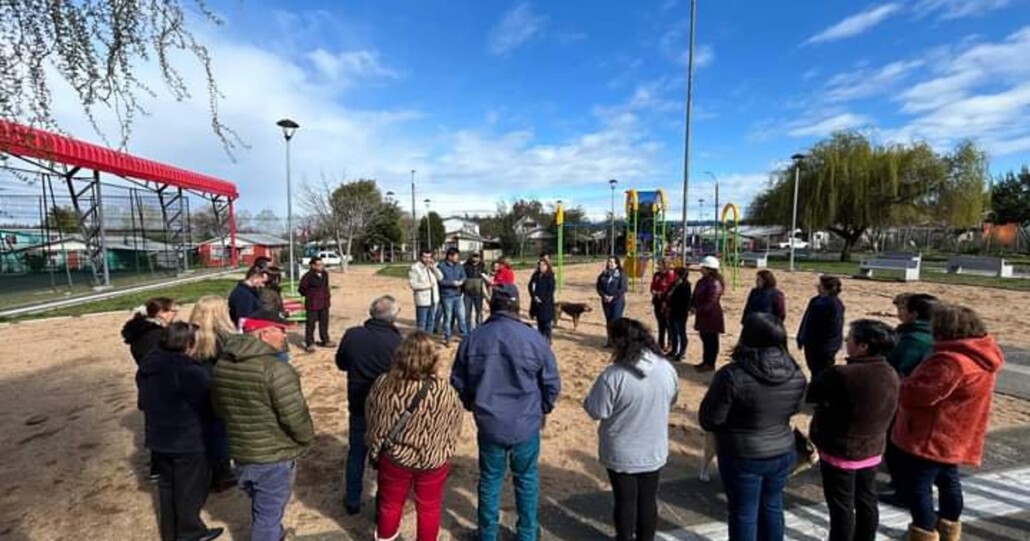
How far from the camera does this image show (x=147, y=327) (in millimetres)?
3928

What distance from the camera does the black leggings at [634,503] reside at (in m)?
2.69

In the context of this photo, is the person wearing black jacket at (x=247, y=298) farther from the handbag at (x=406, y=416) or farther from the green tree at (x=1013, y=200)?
the green tree at (x=1013, y=200)

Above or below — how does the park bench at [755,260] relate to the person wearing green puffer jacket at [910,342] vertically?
below

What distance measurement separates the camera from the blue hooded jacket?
272 centimetres

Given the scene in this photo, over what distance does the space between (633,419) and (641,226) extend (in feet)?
65.1

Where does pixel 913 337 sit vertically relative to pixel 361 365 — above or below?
above

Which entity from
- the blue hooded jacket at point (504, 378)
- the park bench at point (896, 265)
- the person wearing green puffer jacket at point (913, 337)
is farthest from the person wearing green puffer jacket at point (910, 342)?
the park bench at point (896, 265)

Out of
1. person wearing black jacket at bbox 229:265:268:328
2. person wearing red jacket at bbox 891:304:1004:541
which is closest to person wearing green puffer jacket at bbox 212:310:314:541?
person wearing black jacket at bbox 229:265:268:328

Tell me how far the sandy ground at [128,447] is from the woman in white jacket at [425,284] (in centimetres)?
98

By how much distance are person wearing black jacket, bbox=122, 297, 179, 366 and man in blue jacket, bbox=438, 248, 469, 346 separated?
4215 millimetres

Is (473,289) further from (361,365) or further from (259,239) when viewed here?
(259,239)

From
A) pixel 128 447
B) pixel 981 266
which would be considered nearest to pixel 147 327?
pixel 128 447

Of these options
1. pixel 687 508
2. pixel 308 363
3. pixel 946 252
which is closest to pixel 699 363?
pixel 687 508

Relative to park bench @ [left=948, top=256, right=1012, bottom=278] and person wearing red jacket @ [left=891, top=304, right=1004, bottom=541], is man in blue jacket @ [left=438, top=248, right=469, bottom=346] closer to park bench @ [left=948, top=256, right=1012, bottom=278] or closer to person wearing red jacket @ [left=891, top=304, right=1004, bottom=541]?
person wearing red jacket @ [left=891, top=304, right=1004, bottom=541]
